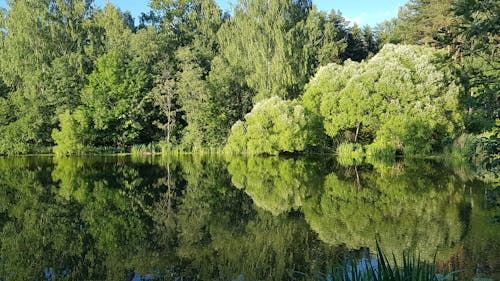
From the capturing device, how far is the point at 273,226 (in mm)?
10305

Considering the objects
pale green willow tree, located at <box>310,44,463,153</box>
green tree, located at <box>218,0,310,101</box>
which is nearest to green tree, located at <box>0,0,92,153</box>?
green tree, located at <box>218,0,310,101</box>

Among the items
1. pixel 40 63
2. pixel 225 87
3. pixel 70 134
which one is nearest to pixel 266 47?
pixel 225 87

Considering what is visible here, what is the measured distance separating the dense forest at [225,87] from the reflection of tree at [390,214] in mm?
13580

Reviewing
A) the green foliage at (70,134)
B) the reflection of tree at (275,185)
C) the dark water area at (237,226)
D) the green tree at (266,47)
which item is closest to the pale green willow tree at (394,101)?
the green tree at (266,47)

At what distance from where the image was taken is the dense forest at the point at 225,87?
31.1 meters

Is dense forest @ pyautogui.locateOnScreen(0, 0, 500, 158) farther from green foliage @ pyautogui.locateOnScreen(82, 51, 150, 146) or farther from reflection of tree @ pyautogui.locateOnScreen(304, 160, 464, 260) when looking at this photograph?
reflection of tree @ pyautogui.locateOnScreen(304, 160, 464, 260)

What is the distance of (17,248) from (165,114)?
3333cm

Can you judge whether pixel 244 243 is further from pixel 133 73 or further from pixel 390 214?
pixel 133 73

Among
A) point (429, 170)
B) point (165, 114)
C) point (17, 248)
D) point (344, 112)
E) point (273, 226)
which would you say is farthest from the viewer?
point (165, 114)

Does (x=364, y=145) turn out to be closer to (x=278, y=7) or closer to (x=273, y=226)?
(x=278, y=7)

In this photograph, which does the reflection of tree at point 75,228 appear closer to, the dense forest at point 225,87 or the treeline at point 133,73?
the dense forest at point 225,87

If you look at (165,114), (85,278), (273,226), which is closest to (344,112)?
(165,114)

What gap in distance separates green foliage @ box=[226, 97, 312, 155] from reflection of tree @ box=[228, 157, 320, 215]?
9257mm

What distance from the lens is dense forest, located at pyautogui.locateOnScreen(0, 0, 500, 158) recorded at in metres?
31.1
